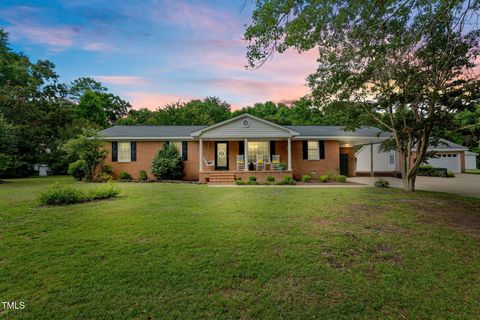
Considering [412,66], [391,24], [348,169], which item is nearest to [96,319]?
[391,24]

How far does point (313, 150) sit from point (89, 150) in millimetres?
15172

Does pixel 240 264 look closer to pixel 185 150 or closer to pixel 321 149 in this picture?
pixel 185 150

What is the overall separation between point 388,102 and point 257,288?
10721mm

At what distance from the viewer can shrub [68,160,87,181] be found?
1553 cm

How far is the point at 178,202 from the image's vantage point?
26.1ft

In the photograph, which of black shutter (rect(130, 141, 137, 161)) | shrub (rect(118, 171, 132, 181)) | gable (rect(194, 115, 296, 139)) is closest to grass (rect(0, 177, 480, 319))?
shrub (rect(118, 171, 132, 181))

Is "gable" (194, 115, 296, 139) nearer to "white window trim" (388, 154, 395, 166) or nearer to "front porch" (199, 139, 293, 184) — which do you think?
"front porch" (199, 139, 293, 184)

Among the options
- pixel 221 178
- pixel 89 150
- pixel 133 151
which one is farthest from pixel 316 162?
pixel 89 150

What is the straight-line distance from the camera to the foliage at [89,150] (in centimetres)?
1473

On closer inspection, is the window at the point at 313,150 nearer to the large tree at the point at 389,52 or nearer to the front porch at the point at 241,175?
the front porch at the point at 241,175

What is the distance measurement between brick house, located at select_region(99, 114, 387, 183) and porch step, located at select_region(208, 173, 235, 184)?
1126 millimetres

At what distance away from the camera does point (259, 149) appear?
17453 millimetres

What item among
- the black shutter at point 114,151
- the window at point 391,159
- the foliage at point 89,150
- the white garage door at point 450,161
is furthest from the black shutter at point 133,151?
the white garage door at point 450,161

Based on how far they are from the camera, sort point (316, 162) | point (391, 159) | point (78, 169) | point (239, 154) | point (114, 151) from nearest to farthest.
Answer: point (78, 169) → point (114, 151) → point (239, 154) → point (316, 162) → point (391, 159)
